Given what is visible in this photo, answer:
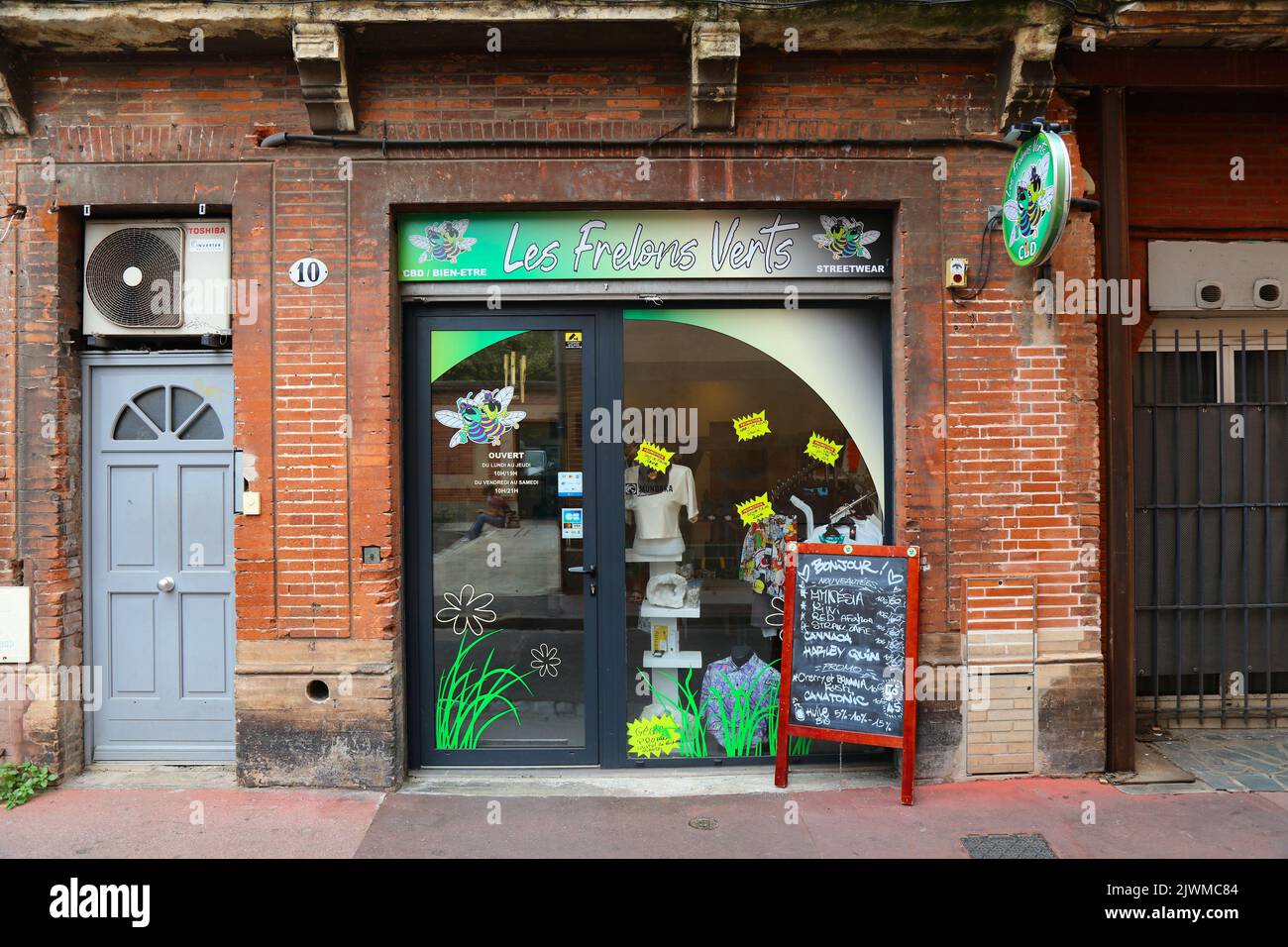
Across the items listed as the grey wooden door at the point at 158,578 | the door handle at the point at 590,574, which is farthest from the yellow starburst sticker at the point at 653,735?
the grey wooden door at the point at 158,578

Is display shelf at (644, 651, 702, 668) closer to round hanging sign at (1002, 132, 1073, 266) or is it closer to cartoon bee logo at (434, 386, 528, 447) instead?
cartoon bee logo at (434, 386, 528, 447)

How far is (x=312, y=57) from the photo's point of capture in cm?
502

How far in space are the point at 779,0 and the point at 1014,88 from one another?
159cm

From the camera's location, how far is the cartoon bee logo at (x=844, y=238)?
18.3 ft

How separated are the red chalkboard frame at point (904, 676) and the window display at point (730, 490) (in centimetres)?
37

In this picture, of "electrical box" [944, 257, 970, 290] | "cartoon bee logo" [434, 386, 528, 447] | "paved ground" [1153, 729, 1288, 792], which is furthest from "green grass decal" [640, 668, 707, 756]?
"paved ground" [1153, 729, 1288, 792]

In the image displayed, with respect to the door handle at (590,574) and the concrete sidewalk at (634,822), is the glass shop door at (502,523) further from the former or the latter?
the concrete sidewalk at (634,822)

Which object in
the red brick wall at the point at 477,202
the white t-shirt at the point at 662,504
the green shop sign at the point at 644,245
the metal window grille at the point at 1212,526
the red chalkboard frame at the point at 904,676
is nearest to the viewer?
the red chalkboard frame at the point at 904,676

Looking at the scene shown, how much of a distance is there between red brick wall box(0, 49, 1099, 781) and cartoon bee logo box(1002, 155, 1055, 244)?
363mm

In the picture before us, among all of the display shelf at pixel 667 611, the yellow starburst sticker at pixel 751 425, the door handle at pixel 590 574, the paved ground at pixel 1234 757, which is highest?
the yellow starburst sticker at pixel 751 425

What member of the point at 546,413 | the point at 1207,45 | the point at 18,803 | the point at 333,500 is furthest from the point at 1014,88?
the point at 18,803

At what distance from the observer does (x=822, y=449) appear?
5.76m

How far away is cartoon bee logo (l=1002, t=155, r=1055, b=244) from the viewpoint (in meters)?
4.68

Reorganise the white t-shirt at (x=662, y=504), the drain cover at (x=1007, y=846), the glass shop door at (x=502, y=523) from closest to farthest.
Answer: the drain cover at (x=1007, y=846), the glass shop door at (x=502, y=523), the white t-shirt at (x=662, y=504)
